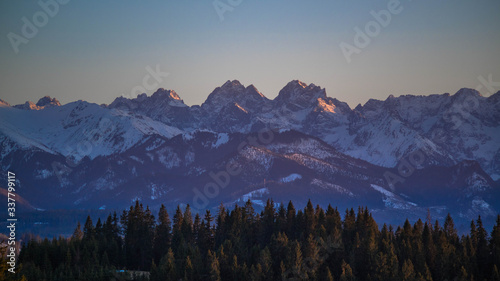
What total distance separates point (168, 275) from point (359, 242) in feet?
150

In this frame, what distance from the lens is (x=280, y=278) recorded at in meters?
180

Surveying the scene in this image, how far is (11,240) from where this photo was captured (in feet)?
464

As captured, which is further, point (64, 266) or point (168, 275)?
point (64, 266)

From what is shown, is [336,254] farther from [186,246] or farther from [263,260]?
[186,246]

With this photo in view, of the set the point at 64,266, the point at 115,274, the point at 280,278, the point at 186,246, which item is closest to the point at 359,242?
the point at 280,278

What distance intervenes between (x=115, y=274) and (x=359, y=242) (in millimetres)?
56449

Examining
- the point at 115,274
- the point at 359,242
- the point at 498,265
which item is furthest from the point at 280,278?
the point at 498,265

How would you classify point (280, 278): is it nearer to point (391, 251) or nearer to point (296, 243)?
point (296, 243)

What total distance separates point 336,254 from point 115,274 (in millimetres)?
50190

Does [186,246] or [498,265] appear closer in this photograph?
[498,265]

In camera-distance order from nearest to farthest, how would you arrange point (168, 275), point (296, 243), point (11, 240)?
point (11, 240) → point (168, 275) → point (296, 243)

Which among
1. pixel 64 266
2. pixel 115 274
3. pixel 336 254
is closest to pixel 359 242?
pixel 336 254

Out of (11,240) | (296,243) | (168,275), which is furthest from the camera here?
(296,243)

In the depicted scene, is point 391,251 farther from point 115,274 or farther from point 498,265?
point 115,274
